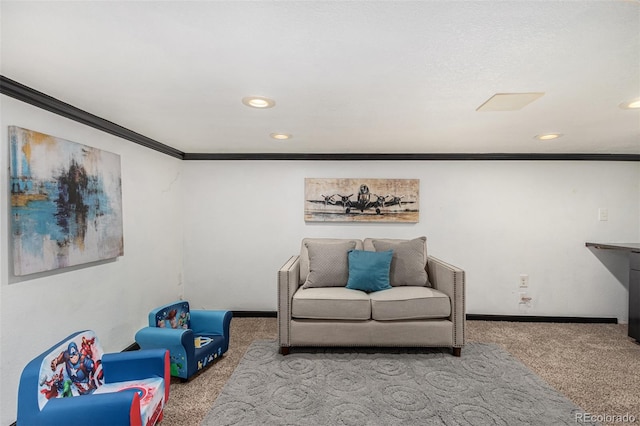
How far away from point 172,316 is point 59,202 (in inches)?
50.3

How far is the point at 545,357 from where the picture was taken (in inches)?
116

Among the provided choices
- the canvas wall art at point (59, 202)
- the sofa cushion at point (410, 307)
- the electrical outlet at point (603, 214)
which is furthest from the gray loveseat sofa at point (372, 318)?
the electrical outlet at point (603, 214)

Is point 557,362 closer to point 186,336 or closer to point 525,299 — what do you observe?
point 525,299

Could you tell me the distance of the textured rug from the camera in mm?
2055

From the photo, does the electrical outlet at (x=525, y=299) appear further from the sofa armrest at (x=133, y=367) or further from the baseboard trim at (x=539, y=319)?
the sofa armrest at (x=133, y=367)

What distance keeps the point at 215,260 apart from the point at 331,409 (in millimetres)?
2539

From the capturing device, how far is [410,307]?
9.54 ft

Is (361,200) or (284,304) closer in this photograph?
(284,304)

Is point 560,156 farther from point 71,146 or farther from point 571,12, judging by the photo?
point 71,146

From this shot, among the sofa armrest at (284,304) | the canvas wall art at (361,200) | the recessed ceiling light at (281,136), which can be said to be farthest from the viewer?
the canvas wall art at (361,200)

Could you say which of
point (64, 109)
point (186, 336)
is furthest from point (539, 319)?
point (64, 109)

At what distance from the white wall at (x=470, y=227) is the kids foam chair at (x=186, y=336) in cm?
115

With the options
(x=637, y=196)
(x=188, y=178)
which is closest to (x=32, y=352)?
(x=188, y=178)

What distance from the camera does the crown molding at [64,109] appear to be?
181cm
